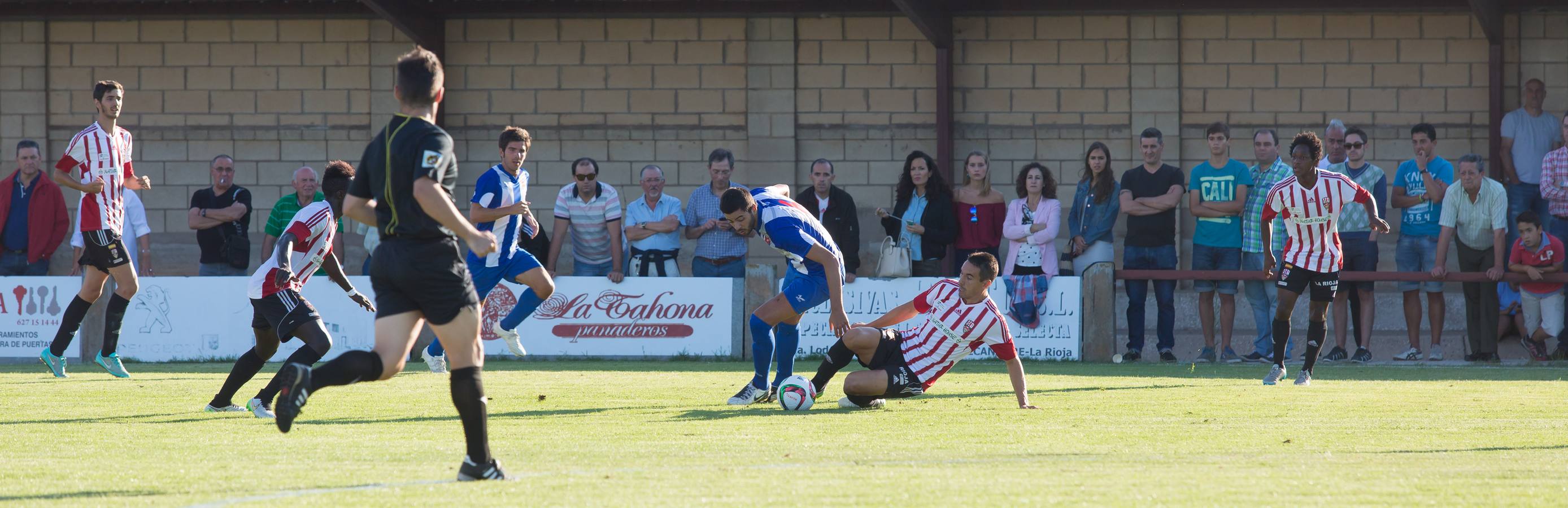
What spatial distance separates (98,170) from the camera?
10.3m

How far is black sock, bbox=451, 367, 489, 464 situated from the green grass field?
0.42 feet

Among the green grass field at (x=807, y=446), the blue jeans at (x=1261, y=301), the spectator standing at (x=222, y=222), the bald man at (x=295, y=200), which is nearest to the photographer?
the green grass field at (x=807, y=446)

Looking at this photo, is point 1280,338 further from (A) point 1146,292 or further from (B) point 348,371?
(B) point 348,371

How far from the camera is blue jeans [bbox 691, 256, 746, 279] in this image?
14.7 meters

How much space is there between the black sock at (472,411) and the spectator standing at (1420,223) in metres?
11.4

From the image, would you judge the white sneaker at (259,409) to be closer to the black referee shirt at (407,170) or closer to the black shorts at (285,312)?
the black shorts at (285,312)

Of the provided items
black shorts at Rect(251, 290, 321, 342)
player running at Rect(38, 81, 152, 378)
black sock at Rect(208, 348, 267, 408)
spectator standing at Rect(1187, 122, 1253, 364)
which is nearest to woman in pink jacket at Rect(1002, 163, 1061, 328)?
spectator standing at Rect(1187, 122, 1253, 364)

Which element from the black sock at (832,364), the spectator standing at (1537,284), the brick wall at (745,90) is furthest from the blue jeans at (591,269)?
the spectator standing at (1537,284)

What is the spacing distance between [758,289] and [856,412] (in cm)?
626

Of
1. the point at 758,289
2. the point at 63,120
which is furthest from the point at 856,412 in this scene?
the point at 63,120

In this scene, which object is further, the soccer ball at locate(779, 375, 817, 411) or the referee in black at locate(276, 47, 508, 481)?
the soccer ball at locate(779, 375, 817, 411)

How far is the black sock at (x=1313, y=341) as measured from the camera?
10.6 meters

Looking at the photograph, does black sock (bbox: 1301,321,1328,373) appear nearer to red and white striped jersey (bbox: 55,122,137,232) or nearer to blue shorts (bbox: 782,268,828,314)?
blue shorts (bbox: 782,268,828,314)

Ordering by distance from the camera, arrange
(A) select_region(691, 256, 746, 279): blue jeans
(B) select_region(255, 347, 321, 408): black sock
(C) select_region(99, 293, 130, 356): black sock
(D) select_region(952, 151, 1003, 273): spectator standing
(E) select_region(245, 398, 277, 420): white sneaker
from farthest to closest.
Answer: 1. (A) select_region(691, 256, 746, 279): blue jeans
2. (D) select_region(952, 151, 1003, 273): spectator standing
3. (C) select_region(99, 293, 130, 356): black sock
4. (E) select_region(245, 398, 277, 420): white sneaker
5. (B) select_region(255, 347, 321, 408): black sock
